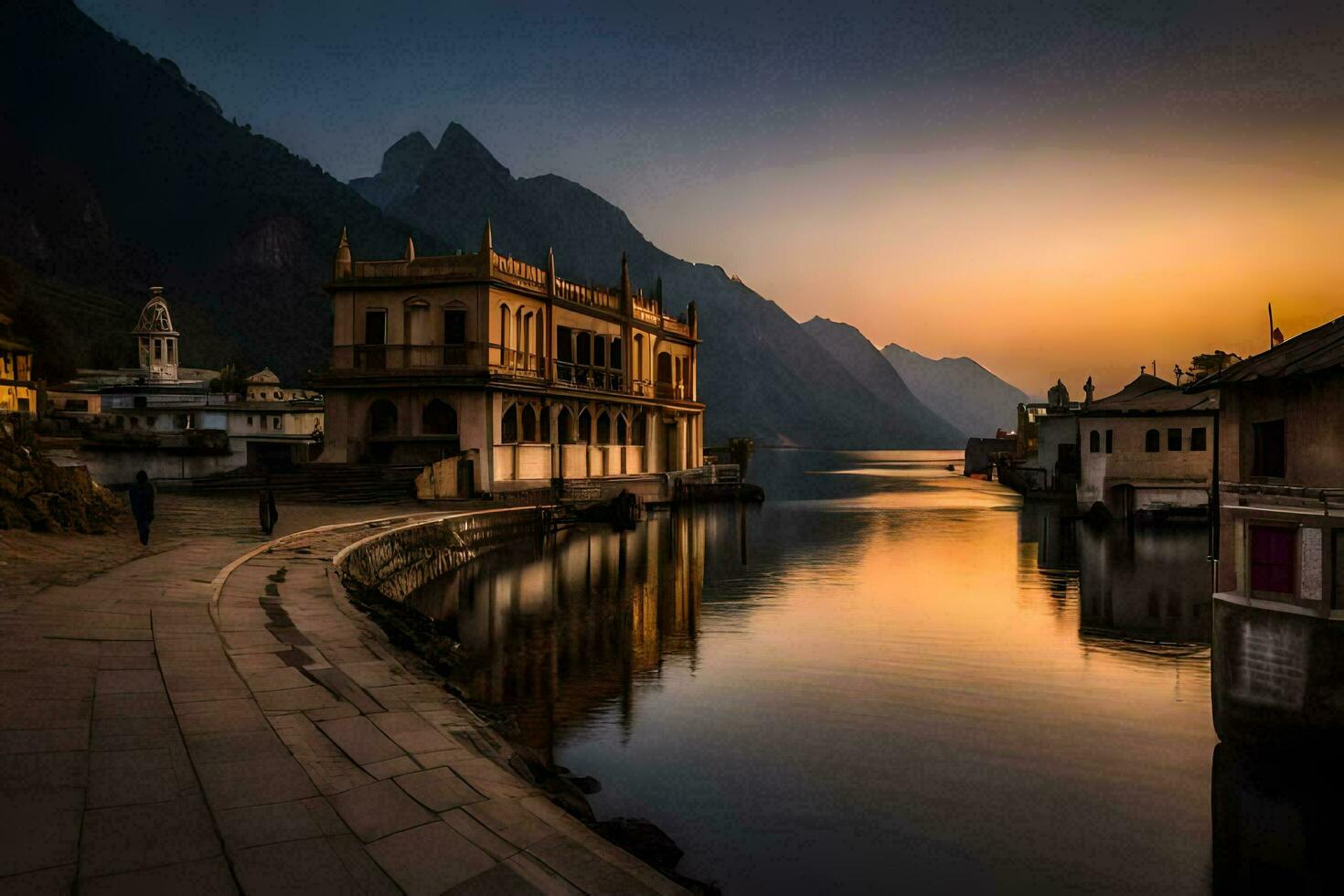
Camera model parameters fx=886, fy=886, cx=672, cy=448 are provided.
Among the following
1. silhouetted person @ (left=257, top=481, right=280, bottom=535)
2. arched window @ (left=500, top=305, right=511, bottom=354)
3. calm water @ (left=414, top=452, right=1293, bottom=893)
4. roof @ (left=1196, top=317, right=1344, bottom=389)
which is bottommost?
calm water @ (left=414, top=452, right=1293, bottom=893)

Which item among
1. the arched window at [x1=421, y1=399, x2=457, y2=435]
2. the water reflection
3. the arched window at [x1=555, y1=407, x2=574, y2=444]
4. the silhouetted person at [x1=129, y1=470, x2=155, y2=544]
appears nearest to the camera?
the water reflection

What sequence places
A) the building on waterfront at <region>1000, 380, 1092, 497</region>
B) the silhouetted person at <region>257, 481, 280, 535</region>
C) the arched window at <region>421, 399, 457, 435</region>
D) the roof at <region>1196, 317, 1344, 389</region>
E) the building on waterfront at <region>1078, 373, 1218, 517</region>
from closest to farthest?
the roof at <region>1196, 317, 1344, 389</region> < the silhouetted person at <region>257, 481, 280, 535</region> < the arched window at <region>421, 399, 457, 435</region> < the building on waterfront at <region>1078, 373, 1218, 517</region> < the building on waterfront at <region>1000, 380, 1092, 497</region>

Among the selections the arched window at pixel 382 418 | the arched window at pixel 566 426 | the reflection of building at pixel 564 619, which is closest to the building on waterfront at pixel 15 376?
the arched window at pixel 382 418

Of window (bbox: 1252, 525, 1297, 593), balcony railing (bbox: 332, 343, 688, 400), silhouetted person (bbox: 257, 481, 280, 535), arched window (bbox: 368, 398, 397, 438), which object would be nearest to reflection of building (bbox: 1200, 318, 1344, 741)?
window (bbox: 1252, 525, 1297, 593)

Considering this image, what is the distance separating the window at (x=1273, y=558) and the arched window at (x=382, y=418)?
39.1 metres

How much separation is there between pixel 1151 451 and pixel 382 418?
137 ft

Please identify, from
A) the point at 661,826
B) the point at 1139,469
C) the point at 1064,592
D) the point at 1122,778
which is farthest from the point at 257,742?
the point at 1139,469

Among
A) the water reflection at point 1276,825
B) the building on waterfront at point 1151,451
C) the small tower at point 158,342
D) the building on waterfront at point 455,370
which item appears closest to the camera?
the water reflection at point 1276,825

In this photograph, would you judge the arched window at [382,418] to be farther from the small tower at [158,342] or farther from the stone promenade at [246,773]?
the small tower at [158,342]

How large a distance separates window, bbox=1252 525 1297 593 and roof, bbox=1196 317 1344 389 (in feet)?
9.57

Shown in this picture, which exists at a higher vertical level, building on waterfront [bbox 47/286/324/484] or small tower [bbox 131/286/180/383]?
small tower [bbox 131/286/180/383]

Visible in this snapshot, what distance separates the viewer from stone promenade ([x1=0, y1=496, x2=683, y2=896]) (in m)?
5.73

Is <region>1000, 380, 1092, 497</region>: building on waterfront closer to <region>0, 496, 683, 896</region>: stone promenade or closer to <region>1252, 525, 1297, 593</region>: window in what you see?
<region>1252, 525, 1297, 593</region>: window

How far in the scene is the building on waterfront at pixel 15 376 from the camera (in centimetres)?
5538
